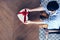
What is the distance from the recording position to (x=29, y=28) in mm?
1463

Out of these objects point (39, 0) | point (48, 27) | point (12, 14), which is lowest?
point (48, 27)

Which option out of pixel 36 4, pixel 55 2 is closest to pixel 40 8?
pixel 36 4

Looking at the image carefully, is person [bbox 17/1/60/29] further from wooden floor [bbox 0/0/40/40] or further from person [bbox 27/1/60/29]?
wooden floor [bbox 0/0/40/40]

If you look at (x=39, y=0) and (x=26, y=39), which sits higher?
(x=39, y=0)

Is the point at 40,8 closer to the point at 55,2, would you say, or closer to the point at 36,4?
the point at 36,4

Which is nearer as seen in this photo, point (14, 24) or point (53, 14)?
point (53, 14)

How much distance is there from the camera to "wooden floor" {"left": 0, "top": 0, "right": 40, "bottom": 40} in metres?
1.44

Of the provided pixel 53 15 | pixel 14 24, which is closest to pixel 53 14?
pixel 53 15

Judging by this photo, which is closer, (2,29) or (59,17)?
(59,17)

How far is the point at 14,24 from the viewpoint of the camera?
1.46 metres

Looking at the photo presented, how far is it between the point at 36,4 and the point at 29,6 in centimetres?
7

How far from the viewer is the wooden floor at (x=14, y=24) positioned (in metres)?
1.44

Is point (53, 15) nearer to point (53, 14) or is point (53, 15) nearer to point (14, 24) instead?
point (53, 14)

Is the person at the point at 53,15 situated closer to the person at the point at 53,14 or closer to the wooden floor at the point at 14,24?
the person at the point at 53,14
